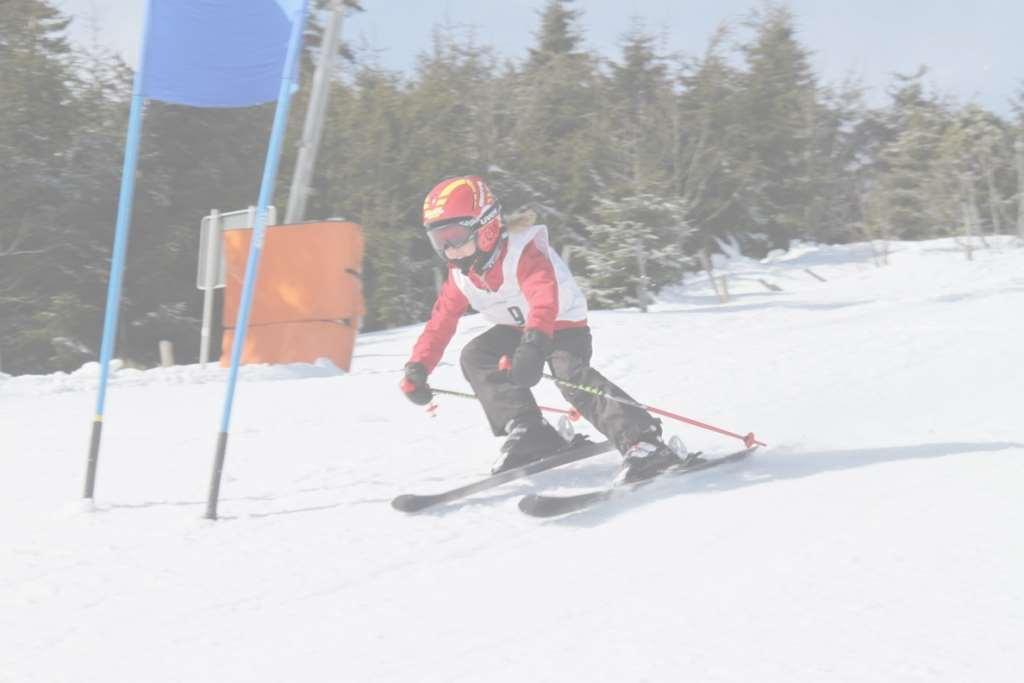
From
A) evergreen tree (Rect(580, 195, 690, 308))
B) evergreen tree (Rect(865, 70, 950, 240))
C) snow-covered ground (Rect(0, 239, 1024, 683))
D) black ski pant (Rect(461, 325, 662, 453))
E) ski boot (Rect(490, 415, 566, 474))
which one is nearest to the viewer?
snow-covered ground (Rect(0, 239, 1024, 683))

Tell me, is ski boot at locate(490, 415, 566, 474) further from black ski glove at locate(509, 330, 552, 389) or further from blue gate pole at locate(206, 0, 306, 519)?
blue gate pole at locate(206, 0, 306, 519)

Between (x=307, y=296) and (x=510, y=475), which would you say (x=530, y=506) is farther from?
(x=307, y=296)

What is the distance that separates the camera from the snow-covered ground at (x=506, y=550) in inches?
117

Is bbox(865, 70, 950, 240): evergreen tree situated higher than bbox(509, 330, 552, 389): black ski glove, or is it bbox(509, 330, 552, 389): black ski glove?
bbox(865, 70, 950, 240): evergreen tree

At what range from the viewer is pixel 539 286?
4605 millimetres

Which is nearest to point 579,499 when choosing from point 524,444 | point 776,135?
point 524,444

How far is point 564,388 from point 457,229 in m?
0.91

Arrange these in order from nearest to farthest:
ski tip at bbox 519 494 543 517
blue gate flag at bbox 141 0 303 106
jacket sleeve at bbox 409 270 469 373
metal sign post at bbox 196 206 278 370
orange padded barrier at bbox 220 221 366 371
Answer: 1. ski tip at bbox 519 494 543 517
2. blue gate flag at bbox 141 0 303 106
3. jacket sleeve at bbox 409 270 469 373
4. orange padded barrier at bbox 220 221 366 371
5. metal sign post at bbox 196 206 278 370

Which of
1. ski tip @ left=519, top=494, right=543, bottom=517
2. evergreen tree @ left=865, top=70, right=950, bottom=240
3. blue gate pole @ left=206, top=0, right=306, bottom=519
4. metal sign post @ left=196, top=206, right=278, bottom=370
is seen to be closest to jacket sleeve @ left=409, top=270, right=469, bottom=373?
blue gate pole @ left=206, top=0, right=306, bottom=519

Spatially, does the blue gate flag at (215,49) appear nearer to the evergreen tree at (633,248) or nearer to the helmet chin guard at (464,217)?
the helmet chin guard at (464,217)

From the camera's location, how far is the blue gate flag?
4633 mm

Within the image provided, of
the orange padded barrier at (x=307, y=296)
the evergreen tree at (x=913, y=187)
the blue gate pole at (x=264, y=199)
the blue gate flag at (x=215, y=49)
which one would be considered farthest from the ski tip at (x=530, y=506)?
the evergreen tree at (x=913, y=187)

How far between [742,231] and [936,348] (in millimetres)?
18745

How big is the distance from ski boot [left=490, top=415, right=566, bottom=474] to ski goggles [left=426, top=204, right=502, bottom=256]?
3.41ft
